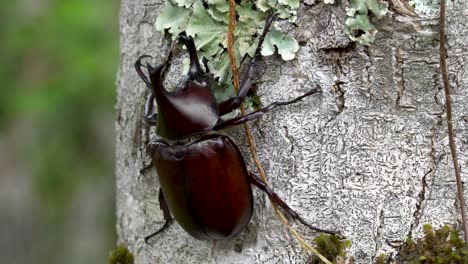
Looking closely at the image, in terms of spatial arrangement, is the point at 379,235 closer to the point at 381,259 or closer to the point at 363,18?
the point at 381,259

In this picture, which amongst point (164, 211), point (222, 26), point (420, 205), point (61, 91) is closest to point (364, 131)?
point (420, 205)

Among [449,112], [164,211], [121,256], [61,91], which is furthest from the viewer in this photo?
[61,91]

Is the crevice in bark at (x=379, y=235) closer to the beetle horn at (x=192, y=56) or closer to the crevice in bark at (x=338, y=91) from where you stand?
the crevice in bark at (x=338, y=91)

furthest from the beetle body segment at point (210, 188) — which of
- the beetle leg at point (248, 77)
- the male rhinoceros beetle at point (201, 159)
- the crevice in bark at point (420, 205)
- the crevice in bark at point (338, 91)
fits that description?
the crevice in bark at point (420, 205)

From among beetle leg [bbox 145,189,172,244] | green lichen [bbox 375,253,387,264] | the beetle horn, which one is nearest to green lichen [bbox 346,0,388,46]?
the beetle horn

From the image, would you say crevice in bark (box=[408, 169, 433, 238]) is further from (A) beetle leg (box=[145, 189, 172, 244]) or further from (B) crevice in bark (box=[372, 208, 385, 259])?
(A) beetle leg (box=[145, 189, 172, 244])

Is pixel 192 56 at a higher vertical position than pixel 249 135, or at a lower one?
higher
